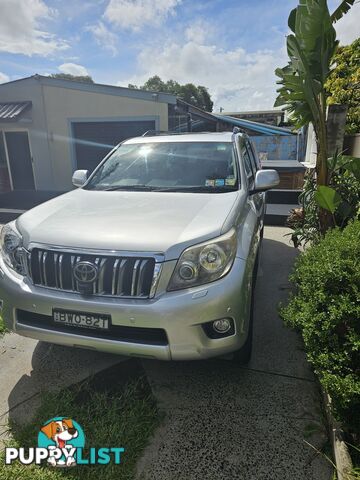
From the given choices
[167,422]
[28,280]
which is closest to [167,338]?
[167,422]

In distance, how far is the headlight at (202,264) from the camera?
2.15 metres

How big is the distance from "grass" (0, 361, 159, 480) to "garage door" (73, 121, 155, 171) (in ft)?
29.5

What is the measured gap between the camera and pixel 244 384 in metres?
2.61

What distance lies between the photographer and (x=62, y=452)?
2.07 meters

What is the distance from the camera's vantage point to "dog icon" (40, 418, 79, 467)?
79.9 inches

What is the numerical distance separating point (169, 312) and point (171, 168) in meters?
1.91

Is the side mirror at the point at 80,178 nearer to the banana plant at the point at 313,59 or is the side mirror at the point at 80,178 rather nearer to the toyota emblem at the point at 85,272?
the toyota emblem at the point at 85,272

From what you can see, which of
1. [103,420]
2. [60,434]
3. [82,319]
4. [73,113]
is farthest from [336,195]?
[73,113]

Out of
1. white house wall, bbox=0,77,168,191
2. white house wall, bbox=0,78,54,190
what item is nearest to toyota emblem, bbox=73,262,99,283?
white house wall, bbox=0,77,168,191

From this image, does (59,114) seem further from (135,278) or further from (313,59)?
(135,278)

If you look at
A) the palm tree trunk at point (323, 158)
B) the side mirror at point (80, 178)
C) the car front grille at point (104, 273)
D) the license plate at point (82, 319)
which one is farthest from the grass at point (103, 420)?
the palm tree trunk at point (323, 158)

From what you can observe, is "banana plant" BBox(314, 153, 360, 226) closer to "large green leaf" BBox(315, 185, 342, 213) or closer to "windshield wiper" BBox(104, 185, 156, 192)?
"large green leaf" BBox(315, 185, 342, 213)

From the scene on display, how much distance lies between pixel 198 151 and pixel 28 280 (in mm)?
2233

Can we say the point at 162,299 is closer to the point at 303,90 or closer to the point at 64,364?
the point at 64,364
